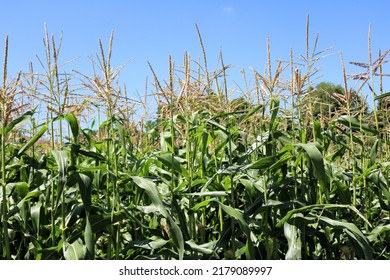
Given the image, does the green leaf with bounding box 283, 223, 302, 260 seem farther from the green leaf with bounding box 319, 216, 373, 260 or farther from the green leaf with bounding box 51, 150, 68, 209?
the green leaf with bounding box 51, 150, 68, 209

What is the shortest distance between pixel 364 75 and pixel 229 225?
208 cm

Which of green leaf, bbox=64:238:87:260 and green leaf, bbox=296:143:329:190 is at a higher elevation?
green leaf, bbox=296:143:329:190

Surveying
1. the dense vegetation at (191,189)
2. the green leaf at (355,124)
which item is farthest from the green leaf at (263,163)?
the green leaf at (355,124)

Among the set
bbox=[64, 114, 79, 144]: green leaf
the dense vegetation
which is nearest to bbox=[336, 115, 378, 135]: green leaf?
the dense vegetation

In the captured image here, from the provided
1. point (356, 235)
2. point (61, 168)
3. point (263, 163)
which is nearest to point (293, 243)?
point (356, 235)

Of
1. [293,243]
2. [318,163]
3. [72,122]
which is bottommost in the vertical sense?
[293,243]

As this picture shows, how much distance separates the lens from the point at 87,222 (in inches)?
140

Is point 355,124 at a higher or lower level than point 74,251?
higher

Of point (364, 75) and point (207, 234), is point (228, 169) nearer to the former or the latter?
point (207, 234)

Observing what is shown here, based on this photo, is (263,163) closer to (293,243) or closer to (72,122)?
(293,243)

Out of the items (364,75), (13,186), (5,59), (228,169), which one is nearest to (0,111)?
(5,59)

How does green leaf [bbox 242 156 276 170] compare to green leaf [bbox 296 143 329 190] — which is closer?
green leaf [bbox 296 143 329 190]

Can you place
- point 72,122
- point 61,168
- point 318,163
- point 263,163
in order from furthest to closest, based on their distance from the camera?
point 263,163
point 72,122
point 318,163
point 61,168

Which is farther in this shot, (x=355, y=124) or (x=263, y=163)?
(x=355, y=124)
